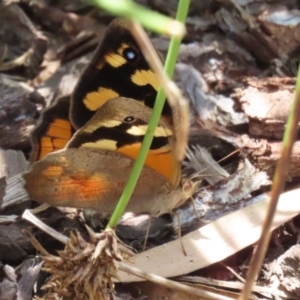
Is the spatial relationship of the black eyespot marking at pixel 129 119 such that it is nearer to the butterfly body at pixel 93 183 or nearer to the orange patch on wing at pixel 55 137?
the butterfly body at pixel 93 183

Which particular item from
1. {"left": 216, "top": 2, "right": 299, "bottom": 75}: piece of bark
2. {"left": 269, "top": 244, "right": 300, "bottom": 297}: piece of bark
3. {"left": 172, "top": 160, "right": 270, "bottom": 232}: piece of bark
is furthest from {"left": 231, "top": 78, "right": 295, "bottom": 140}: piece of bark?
{"left": 269, "top": 244, "right": 300, "bottom": 297}: piece of bark

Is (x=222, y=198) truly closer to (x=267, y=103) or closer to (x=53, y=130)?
(x=267, y=103)

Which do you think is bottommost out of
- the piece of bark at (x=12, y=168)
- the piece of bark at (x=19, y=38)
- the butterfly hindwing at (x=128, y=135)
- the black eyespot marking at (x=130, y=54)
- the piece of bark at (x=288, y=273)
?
the piece of bark at (x=12, y=168)

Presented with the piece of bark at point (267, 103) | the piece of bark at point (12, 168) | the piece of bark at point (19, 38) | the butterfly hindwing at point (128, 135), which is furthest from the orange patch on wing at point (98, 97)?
the piece of bark at point (19, 38)

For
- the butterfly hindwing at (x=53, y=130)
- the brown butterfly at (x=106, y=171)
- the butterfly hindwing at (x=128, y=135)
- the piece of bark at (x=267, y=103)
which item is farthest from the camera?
the piece of bark at (x=267, y=103)

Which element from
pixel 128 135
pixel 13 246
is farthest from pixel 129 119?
pixel 13 246

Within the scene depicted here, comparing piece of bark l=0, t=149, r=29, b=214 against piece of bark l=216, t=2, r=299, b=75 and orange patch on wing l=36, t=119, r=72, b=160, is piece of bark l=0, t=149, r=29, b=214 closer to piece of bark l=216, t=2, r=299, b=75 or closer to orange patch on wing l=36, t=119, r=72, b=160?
orange patch on wing l=36, t=119, r=72, b=160
